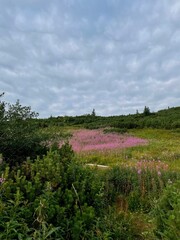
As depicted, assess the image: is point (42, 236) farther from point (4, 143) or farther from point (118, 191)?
point (118, 191)

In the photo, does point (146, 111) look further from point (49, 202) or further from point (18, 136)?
point (49, 202)

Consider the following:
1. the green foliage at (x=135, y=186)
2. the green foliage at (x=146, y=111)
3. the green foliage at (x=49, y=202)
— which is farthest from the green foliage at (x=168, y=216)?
the green foliage at (x=146, y=111)

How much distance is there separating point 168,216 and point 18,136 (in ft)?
10.4

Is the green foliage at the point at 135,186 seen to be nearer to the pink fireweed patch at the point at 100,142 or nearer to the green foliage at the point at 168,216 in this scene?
the green foliage at the point at 168,216

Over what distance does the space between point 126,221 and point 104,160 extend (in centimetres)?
643

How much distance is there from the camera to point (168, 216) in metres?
3.33

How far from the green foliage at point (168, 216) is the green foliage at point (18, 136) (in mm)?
2821

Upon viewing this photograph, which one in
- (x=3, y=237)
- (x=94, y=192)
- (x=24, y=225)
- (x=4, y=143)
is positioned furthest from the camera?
(x=4, y=143)

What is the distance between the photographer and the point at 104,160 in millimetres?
10562

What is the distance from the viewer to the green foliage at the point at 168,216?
2.81 m

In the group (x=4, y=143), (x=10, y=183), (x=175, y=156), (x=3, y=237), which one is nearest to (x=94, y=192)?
(x=10, y=183)

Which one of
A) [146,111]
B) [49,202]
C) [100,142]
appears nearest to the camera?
[49,202]

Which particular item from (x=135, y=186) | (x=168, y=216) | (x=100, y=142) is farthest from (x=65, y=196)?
(x=100, y=142)

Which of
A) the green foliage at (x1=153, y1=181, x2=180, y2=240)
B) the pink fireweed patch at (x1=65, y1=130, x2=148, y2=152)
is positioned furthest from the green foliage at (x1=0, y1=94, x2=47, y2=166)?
the pink fireweed patch at (x1=65, y1=130, x2=148, y2=152)
